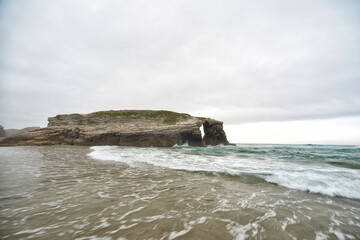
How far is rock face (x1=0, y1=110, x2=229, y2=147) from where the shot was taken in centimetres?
2685

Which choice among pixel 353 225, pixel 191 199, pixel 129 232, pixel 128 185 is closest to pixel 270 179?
pixel 353 225

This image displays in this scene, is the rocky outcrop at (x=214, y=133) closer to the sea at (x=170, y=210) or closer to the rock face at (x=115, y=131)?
the rock face at (x=115, y=131)

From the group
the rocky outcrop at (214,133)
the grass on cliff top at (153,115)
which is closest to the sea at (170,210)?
the grass on cliff top at (153,115)

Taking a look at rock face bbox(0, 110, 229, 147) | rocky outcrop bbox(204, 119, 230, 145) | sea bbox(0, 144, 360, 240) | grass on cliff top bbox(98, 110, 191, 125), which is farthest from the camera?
rocky outcrop bbox(204, 119, 230, 145)

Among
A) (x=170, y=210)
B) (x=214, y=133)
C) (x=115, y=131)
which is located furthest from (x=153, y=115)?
(x=170, y=210)

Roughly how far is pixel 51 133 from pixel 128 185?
101 feet

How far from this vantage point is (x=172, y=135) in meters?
30.0

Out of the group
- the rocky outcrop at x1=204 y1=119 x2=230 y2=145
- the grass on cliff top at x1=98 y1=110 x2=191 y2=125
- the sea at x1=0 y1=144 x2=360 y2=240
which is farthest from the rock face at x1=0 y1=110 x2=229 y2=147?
the sea at x1=0 y1=144 x2=360 y2=240

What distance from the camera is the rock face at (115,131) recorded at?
26845 mm

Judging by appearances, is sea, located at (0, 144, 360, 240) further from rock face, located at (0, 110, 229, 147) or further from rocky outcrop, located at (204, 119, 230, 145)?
rocky outcrop, located at (204, 119, 230, 145)

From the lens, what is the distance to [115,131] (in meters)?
28.5

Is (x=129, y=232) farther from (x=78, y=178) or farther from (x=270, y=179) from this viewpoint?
(x=270, y=179)

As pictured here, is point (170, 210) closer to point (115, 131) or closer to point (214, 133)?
point (115, 131)

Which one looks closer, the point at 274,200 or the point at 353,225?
the point at 353,225
